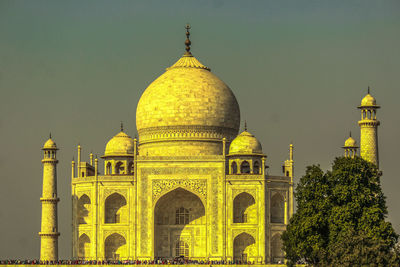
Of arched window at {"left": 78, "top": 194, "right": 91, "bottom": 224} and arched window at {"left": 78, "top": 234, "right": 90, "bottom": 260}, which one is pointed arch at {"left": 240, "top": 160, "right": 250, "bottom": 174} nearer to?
arched window at {"left": 78, "top": 194, "right": 91, "bottom": 224}

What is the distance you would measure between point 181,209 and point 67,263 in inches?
265

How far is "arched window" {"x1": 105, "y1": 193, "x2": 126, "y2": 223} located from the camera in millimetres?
61656

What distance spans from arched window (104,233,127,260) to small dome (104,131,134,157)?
4.64m

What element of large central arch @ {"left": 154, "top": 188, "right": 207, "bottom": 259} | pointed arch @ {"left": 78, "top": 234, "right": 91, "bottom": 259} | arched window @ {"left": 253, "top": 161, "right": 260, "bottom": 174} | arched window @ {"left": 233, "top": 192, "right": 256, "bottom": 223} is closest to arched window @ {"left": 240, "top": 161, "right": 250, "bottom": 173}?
arched window @ {"left": 253, "top": 161, "right": 260, "bottom": 174}

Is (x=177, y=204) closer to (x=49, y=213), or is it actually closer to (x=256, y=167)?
(x=256, y=167)

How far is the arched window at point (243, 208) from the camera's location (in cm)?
6125

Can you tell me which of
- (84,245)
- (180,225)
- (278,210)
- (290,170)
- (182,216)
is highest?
(290,170)

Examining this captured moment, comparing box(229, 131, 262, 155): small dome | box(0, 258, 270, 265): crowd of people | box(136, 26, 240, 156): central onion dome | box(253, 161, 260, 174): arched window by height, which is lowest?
box(0, 258, 270, 265): crowd of people

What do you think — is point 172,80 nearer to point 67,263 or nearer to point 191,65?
point 191,65

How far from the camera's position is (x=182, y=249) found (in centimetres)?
6169

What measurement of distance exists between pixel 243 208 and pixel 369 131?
311 inches

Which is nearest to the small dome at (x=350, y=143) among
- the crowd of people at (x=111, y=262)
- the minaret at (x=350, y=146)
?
the minaret at (x=350, y=146)

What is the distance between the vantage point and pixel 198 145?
6362cm

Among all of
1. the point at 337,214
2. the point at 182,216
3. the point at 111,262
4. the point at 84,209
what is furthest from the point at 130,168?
the point at 337,214
